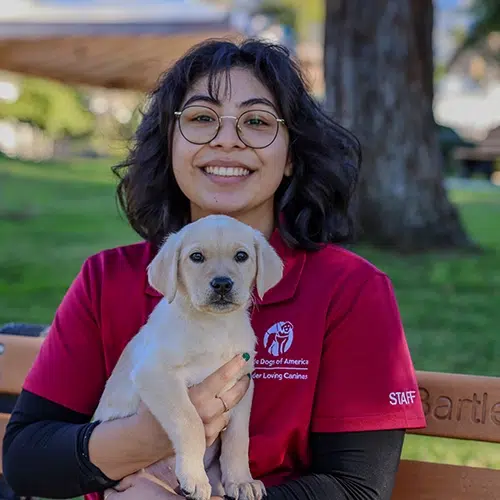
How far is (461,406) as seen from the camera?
2.71 meters

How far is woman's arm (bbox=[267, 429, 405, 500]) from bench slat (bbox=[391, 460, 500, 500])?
38 centimetres

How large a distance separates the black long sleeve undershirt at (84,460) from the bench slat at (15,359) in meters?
0.51

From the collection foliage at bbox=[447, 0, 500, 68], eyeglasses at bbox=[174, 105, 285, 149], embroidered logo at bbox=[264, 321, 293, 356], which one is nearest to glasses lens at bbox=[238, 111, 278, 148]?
eyeglasses at bbox=[174, 105, 285, 149]

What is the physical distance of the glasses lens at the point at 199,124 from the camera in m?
2.63

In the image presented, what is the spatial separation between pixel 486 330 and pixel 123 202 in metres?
4.32

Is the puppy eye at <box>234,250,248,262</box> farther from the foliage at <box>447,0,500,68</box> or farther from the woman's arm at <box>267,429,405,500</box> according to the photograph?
the foliage at <box>447,0,500,68</box>

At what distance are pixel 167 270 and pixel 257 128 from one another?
53 centimetres

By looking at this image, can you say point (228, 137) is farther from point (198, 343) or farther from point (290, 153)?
point (198, 343)

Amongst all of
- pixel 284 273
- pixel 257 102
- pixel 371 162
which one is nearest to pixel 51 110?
pixel 371 162

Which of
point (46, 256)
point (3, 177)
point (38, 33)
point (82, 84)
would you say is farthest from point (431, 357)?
point (3, 177)

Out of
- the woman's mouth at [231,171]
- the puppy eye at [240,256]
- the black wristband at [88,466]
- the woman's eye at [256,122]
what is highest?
the woman's eye at [256,122]

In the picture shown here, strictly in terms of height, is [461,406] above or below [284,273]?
below

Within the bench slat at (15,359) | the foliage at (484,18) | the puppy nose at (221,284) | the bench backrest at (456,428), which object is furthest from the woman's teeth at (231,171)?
the foliage at (484,18)

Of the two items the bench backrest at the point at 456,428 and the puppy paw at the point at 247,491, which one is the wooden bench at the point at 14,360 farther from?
the bench backrest at the point at 456,428
